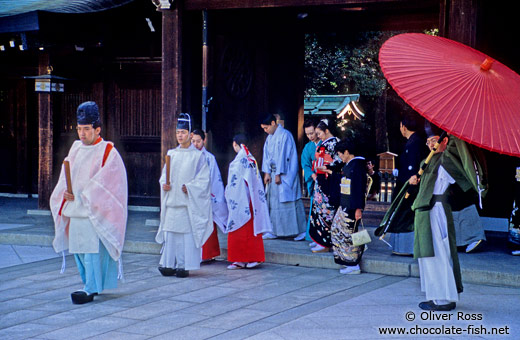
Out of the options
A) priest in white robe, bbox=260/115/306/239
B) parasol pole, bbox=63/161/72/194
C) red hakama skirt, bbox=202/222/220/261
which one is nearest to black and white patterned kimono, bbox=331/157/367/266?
red hakama skirt, bbox=202/222/220/261

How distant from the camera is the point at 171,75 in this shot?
10.1m

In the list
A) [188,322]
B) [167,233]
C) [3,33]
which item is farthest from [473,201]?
[3,33]

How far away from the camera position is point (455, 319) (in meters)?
5.77

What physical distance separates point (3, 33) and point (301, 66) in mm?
4896

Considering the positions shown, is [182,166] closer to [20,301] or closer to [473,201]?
[20,301]

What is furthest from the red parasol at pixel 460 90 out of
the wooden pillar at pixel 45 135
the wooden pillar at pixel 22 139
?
the wooden pillar at pixel 22 139

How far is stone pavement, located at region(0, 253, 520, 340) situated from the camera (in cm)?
545

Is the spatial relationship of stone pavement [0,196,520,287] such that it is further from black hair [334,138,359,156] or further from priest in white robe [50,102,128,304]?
priest in white robe [50,102,128,304]

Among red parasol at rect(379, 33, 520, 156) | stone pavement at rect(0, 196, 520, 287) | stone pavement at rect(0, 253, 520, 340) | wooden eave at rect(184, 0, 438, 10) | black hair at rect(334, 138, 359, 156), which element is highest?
wooden eave at rect(184, 0, 438, 10)

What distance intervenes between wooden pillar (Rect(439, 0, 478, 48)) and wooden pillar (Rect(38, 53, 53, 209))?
6.48 meters

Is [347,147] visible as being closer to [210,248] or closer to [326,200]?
[326,200]

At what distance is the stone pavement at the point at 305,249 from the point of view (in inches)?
291

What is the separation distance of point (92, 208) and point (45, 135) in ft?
17.9

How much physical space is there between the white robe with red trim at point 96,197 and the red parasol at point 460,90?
2.80m
